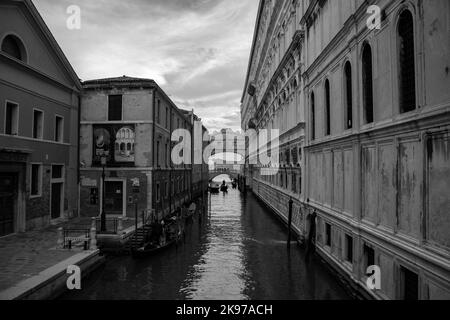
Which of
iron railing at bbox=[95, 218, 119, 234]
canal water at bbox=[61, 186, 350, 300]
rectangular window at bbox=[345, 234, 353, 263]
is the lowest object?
canal water at bbox=[61, 186, 350, 300]

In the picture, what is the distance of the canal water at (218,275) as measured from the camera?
10.8m

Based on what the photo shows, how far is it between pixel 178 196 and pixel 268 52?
14379 millimetres

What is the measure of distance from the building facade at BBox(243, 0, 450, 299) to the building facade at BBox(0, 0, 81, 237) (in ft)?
40.2

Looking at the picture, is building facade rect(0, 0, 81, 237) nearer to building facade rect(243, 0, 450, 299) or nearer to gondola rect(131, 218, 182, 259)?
gondola rect(131, 218, 182, 259)

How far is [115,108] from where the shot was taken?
70.4ft

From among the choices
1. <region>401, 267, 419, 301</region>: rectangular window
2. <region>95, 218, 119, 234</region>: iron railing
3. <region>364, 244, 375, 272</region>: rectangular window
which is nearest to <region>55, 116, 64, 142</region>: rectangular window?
<region>95, 218, 119, 234</region>: iron railing

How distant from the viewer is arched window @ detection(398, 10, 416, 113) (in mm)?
6969

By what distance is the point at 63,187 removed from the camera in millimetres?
19625

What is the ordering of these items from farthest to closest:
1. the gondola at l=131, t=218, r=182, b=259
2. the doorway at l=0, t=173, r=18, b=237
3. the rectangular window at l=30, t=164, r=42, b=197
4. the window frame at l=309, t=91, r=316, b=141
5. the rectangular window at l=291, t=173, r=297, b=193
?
the rectangular window at l=291, t=173, r=297, b=193 < the rectangular window at l=30, t=164, r=42, b=197 < the window frame at l=309, t=91, r=316, b=141 < the doorway at l=0, t=173, r=18, b=237 < the gondola at l=131, t=218, r=182, b=259

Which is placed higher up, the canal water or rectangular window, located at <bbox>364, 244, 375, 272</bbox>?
rectangular window, located at <bbox>364, 244, 375, 272</bbox>

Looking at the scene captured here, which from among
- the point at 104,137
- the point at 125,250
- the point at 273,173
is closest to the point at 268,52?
the point at 273,173

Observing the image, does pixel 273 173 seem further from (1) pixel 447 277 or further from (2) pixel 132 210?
(1) pixel 447 277

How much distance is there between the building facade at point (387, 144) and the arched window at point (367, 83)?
0.03m

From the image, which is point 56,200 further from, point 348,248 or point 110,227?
point 348,248
